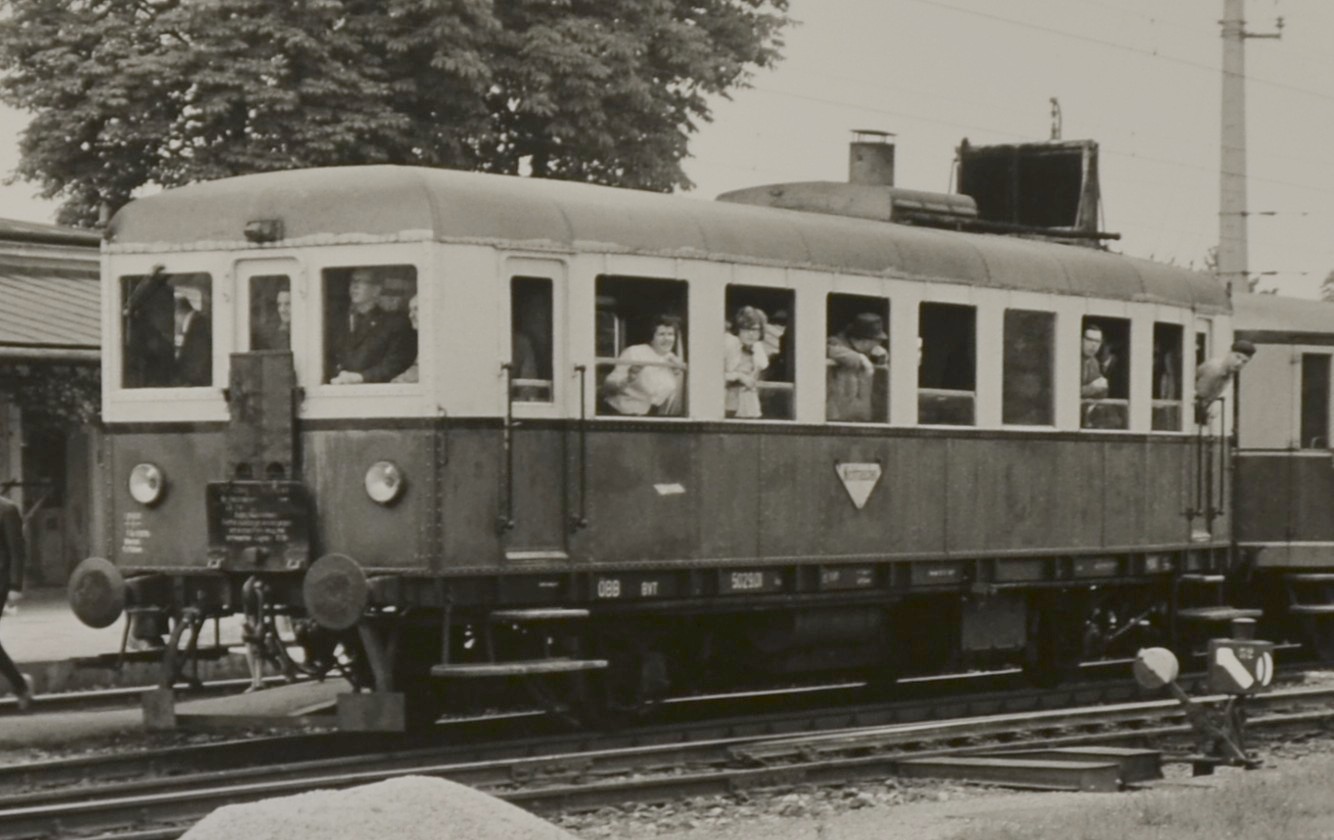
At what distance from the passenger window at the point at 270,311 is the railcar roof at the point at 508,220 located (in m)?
0.23

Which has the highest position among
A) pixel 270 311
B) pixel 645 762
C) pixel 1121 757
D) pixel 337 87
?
pixel 337 87

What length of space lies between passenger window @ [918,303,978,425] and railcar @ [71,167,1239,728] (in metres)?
0.02

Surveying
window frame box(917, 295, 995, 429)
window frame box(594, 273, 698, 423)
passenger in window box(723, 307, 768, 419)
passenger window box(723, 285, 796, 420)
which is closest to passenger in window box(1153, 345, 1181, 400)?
window frame box(917, 295, 995, 429)

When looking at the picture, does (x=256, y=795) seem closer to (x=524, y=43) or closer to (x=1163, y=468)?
(x=1163, y=468)

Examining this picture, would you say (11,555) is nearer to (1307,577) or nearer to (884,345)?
(884,345)

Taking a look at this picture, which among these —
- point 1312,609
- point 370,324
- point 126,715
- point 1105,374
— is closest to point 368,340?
point 370,324

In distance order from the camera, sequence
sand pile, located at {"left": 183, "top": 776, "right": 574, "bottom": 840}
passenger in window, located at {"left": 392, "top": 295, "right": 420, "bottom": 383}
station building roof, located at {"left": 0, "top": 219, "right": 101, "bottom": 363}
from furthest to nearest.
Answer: station building roof, located at {"left": 0, "top": 219, "right": 101, "bottom": 363} < passenger in window, located at {"left": 392, "top": 295, "right": 420, "bottom": 383} < sand pile, located at {"left": 183, "top": 776, "right": 574, "bottom": 840}

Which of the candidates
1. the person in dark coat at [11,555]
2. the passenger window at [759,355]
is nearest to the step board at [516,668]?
the passenger window at [759,355]

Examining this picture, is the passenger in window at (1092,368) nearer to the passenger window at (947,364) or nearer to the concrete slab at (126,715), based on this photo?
the passenger window at (947,364)

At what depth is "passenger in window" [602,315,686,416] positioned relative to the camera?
14.9 meters

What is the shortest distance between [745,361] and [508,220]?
2065mm

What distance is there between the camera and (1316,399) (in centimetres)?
2161

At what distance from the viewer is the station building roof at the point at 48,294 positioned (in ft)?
81.2

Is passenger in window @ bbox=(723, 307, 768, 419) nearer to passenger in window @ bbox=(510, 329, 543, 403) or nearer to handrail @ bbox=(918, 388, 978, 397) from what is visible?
passenger in window @ bbox=(510, 329, 543, 403)
